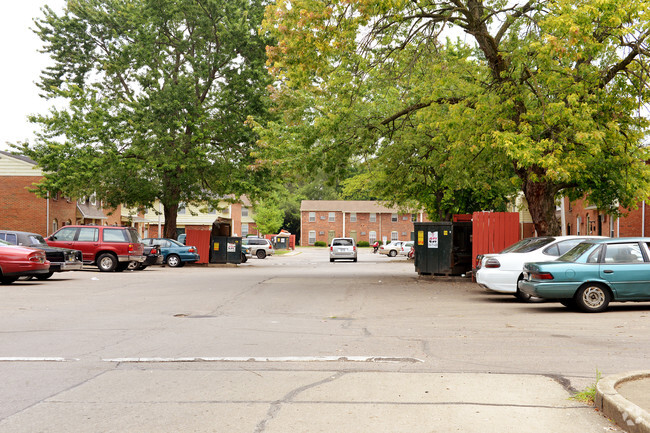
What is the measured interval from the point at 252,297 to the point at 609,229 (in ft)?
89.6

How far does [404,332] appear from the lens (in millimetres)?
10523

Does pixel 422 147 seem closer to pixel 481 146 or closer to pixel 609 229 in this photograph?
pixel 481 146

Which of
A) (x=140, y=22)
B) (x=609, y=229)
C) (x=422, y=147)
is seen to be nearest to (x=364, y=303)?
(x=422, y=147)

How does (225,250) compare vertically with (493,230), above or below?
below

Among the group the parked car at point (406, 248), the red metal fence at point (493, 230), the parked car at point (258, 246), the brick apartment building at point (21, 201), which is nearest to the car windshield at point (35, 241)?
the red metal fence at point (493, 230)

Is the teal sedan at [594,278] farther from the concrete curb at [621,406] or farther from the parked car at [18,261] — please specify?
the parked car at [18,261]

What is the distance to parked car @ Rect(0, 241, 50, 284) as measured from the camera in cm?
1880

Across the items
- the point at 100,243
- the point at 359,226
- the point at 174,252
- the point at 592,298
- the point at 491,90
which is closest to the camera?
the point at 592,298

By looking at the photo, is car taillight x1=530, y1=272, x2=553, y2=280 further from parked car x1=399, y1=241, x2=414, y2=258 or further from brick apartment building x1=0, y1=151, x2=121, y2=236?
parked car x1=399, y1=241, x2=414, y2=258

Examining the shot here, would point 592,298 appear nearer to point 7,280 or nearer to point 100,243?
point 7,280

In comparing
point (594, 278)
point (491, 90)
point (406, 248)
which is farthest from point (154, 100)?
point (406, 248)

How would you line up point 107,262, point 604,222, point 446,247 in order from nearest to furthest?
point 446,247, point 107,262, point 604,222

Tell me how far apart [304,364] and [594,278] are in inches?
298

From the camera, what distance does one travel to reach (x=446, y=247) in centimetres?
2386
